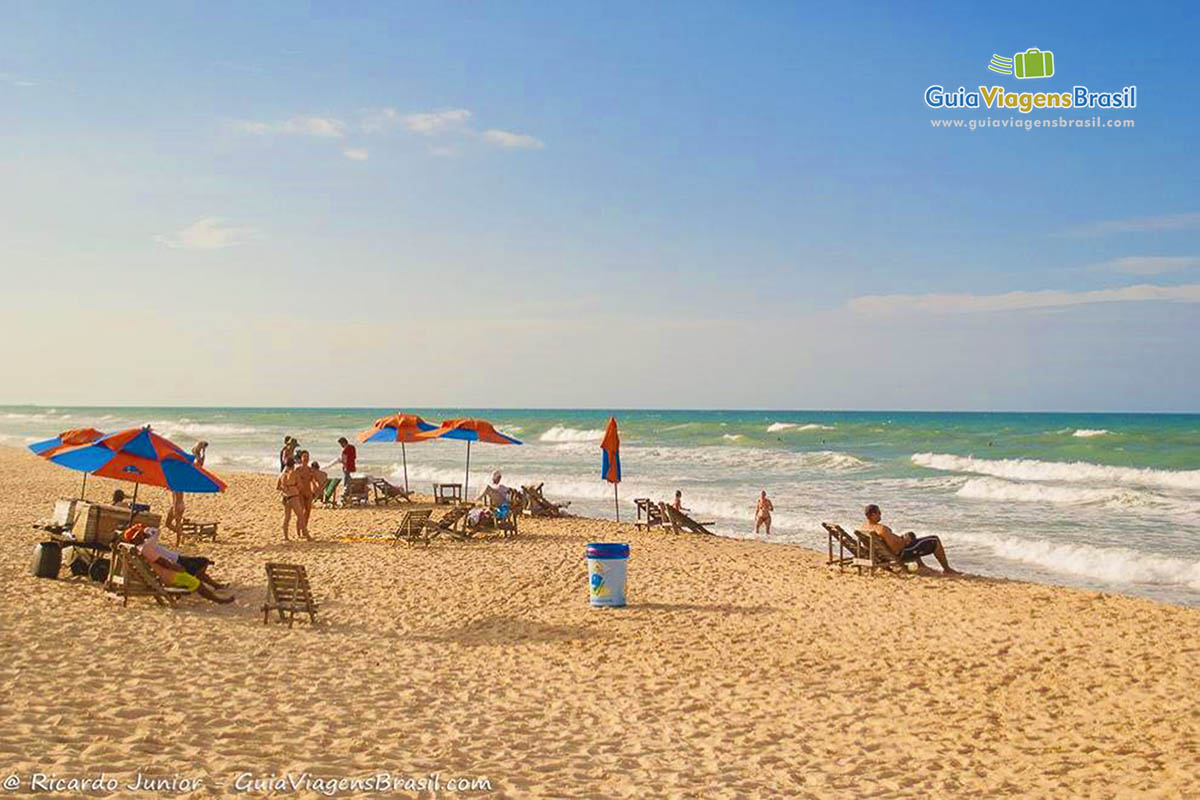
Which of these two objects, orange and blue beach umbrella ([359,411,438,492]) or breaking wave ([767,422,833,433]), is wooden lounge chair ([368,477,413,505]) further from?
breaking wave ([767,422,833,433])

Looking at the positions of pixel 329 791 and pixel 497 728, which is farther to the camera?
pixel 497 728

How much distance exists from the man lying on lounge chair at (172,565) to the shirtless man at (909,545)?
8641 millimetres

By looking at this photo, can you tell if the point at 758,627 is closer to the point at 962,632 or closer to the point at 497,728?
the point at 962,632

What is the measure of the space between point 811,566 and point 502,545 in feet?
16.4

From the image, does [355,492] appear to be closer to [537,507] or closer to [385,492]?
[385,492]

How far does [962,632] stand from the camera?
982 cm

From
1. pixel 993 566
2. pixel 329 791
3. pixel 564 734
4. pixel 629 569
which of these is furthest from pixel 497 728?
pixel 993 566

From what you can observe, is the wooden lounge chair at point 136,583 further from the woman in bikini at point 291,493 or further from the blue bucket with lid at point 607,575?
the woman in bikini at point 291,493

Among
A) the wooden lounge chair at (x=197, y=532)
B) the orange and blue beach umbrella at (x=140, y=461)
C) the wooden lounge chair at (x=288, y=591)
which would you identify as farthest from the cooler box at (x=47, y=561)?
the wooden lounge chair at (x=197, y=532)

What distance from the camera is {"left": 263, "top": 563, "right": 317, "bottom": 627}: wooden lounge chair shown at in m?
9.50

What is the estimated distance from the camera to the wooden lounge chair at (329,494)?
803 inches

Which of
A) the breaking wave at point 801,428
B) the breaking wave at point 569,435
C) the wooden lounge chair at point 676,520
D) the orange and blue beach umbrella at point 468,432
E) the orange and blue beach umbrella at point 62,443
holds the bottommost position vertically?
the wooden lounge chair at point 676,520

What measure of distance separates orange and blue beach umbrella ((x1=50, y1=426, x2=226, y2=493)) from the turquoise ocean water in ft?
35.5

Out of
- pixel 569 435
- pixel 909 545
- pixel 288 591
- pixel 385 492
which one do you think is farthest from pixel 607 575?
pixel 569 435
